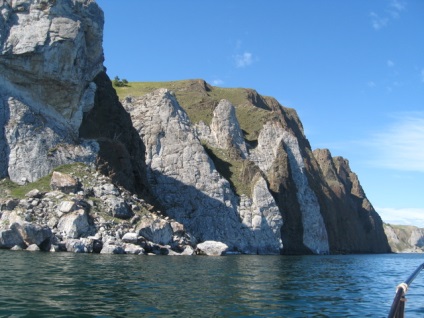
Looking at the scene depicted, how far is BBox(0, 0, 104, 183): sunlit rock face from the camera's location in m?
60.6

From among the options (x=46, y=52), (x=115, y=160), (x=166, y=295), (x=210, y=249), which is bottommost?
(x=166, y=295)

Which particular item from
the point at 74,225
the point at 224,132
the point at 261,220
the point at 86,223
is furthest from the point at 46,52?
the point at 224,132

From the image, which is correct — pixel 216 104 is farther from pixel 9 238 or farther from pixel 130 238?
pixel 9 238

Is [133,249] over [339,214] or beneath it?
beneath

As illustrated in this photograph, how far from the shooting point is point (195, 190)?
93000mm

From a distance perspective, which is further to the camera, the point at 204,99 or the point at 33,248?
the point at 204,99

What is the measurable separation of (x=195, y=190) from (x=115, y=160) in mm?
25401

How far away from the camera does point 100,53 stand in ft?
235

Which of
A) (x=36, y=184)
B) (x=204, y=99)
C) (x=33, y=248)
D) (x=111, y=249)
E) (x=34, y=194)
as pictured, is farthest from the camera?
(x=204, y=99)

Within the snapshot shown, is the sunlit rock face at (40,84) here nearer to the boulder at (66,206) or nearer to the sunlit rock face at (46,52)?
the sunlit rock face at (46,52)

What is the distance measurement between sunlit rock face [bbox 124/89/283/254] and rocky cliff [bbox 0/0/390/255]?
0.24 m

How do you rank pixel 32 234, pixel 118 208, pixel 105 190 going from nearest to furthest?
pixel 32 234
pixel 118 208
pixel 105 190

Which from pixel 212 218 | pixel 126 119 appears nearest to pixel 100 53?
pixel 126 119

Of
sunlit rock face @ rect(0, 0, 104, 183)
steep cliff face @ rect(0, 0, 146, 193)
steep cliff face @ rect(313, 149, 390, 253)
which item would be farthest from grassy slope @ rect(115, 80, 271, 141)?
sunlit rock face @ rect(0, 0, 104, 183)
